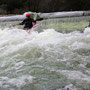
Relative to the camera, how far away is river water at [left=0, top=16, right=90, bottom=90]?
2.97 metres

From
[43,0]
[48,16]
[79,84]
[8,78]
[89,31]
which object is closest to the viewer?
[79,84]

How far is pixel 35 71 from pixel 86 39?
269 cm

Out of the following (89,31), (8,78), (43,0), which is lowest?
(8,78)

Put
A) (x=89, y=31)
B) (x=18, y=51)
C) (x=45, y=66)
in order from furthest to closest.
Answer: (x=89, y=31) → (x=18, y=51) → (x=45, y=66)

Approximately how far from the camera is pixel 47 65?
12.6ft

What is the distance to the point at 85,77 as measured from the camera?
10.2 ft

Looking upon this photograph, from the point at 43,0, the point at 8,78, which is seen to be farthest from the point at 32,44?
the point at 43,0

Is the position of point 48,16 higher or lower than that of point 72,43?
higher

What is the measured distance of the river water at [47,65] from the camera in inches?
117

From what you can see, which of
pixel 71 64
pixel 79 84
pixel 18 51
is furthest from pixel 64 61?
pixel 18 51

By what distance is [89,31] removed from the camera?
6.74 metres

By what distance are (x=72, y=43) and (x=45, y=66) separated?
1.83m

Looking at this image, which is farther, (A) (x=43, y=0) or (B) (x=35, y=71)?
(A) (x=43, y=0)

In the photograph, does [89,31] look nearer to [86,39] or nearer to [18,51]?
[86,39]
